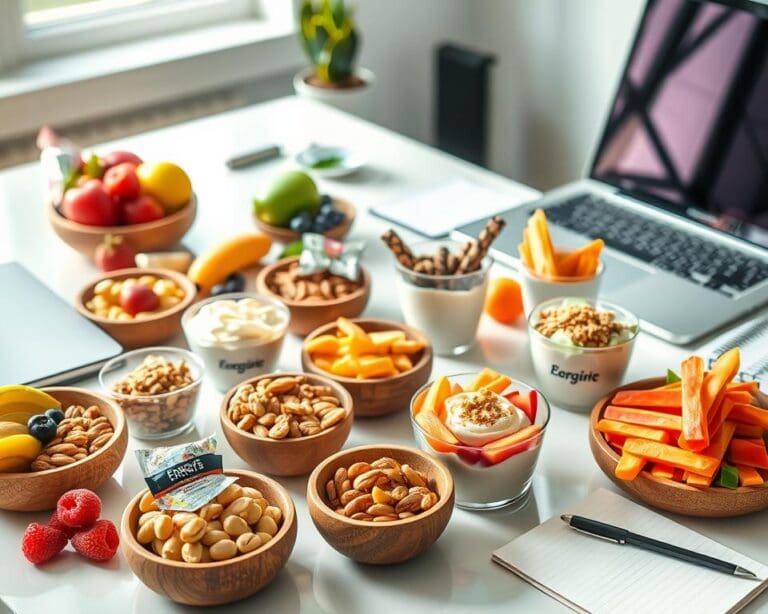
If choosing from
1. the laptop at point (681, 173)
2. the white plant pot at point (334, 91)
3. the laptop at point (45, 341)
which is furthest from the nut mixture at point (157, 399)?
the white plant pot at point (334, 91)

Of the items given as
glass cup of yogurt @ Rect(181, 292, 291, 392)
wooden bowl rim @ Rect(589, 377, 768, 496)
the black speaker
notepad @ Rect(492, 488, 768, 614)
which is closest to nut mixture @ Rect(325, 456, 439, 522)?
notepad @ Rect(492, 488, 768, 614)

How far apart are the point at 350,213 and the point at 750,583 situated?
0.97 metres

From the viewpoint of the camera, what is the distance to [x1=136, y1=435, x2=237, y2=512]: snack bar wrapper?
3.55 ft

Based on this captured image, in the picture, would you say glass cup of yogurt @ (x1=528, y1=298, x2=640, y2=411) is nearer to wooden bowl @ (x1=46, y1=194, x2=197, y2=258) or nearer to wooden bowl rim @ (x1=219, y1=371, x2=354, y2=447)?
wooden bowl rim @ (x1=219, y1=371, x2=354, y2=447)

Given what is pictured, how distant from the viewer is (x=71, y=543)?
1.15m

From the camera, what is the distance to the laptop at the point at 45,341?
1421 millimetres

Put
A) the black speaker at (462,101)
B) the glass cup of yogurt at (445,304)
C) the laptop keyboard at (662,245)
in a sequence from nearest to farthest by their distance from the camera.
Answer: the glass cup of yogurt at (445,304), the laptop keyboard at (662,245), the black speaker at (462,101)

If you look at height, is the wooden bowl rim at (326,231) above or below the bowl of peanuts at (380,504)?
below

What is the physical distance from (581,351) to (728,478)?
0.85 feet

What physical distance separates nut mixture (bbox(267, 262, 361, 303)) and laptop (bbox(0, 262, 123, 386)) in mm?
247

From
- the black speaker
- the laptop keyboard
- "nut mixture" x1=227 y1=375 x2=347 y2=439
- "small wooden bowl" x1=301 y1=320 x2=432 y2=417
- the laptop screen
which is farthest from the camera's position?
the black speaker

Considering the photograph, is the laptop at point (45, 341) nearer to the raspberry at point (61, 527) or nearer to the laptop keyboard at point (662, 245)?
the raspberry at point (61, 527)

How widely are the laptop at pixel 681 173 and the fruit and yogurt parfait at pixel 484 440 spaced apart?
45 centimetres

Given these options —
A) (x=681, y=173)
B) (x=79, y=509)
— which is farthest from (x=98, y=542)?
(x=681, y=173)
